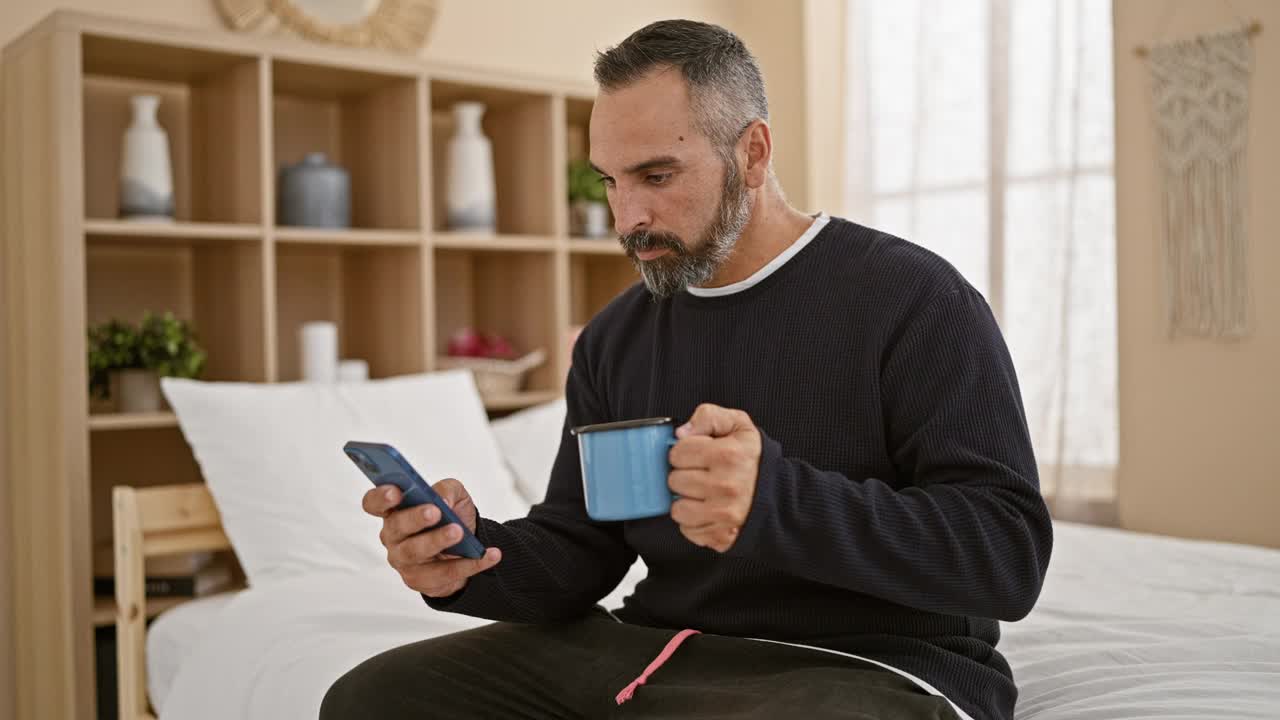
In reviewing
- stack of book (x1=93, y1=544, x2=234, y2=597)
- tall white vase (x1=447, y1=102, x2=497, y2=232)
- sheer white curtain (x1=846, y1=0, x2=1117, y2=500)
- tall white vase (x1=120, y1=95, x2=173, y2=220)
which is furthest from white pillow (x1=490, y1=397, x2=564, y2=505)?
sheer white curtain (x1=846, y1=0, x2=1117, y2=500)

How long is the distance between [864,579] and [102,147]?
7.67 ft

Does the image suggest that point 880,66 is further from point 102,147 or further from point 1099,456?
point 102,147

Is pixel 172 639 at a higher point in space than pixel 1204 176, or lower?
lower

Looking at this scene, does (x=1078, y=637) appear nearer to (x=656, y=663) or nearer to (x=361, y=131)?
(x=656, y=663)

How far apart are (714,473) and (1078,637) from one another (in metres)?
0.89

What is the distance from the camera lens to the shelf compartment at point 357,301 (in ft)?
9.76

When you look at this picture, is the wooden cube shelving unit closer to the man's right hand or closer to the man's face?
the man's right hand

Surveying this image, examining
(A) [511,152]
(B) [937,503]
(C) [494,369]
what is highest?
(A) [511,152]

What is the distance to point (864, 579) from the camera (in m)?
1.14

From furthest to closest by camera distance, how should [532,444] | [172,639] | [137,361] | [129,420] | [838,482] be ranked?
[532,444] < [137,361] < [129,420] < [172,639] < [838,482]

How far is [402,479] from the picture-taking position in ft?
4.01

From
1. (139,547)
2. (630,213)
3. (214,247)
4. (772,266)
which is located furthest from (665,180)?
(214,247)

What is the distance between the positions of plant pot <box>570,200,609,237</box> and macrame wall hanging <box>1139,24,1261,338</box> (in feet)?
4.76

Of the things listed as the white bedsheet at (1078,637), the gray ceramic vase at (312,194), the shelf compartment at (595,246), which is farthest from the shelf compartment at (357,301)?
the white bedsheet at (1078,637)
